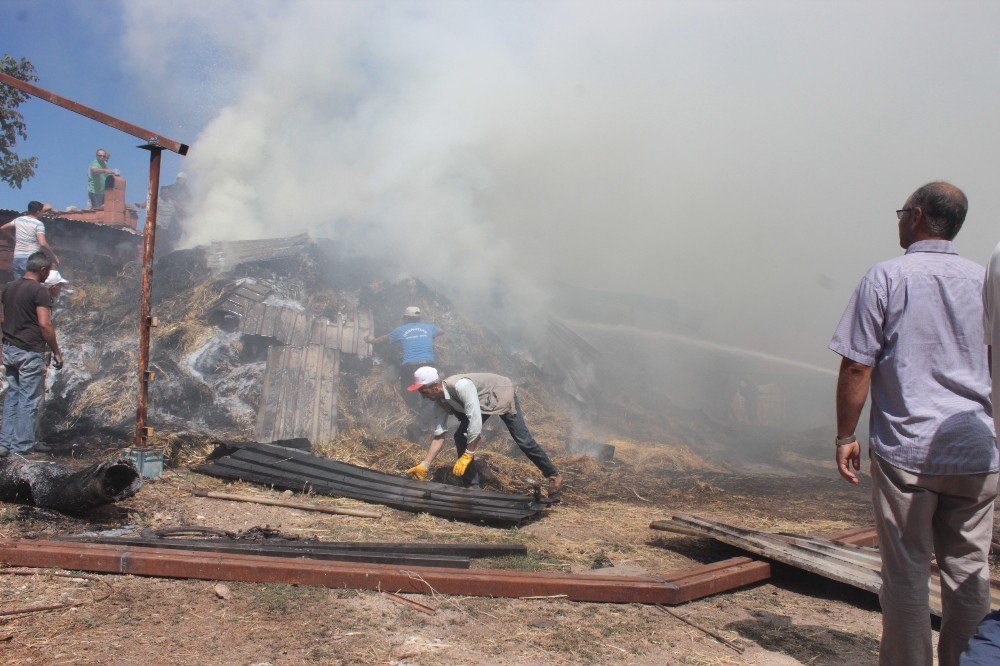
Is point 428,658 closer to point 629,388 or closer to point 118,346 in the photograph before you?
point 118,346

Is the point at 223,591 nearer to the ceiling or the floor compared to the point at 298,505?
nearer to the ceiling

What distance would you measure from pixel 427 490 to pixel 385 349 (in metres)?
6.00

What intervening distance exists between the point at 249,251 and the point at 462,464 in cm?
840

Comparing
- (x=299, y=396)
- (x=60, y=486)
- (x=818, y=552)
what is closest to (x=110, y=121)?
(x=60, y=486)

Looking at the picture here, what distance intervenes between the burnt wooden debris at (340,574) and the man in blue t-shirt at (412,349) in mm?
7221

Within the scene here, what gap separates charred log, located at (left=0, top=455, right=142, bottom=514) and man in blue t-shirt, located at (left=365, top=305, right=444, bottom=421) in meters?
6.51

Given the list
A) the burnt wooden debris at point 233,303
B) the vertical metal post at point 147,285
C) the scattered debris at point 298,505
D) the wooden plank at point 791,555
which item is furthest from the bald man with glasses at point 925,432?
the burnt wooden debris at point 233,303

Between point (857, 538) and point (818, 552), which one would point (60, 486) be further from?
point (857, 538)

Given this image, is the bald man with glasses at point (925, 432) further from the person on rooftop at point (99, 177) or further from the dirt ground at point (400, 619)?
the person on rooftop at point (99, 177)

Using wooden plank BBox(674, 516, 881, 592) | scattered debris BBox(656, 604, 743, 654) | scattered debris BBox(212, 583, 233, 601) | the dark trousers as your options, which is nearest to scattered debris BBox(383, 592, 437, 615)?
scattered debris BBox(212, 583, 233, 601)

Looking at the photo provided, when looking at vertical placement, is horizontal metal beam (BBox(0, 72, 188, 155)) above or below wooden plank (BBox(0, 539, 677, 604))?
above

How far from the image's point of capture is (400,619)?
315 centimetres

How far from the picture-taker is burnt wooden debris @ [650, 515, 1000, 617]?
391cm

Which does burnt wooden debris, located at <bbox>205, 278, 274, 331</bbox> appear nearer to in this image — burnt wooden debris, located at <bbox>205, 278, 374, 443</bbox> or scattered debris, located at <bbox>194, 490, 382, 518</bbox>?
burnt wooden debris, located at <bbox>205, 278, 374, 443</bbox>
